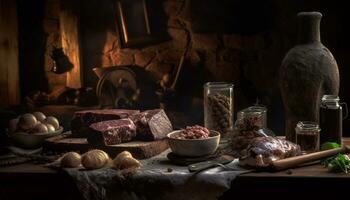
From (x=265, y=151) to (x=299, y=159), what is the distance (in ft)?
0.37

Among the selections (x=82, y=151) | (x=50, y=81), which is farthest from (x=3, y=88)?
(x=82, y=151)

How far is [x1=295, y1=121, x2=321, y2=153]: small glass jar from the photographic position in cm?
183

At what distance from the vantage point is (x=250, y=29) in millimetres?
3738

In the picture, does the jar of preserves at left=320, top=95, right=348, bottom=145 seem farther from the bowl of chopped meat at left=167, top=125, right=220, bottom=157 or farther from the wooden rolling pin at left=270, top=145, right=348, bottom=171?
the bowl of chopped meat at left=167, top=125, right=220, bottom=157

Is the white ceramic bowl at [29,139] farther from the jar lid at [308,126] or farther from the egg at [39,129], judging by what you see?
the jar lid at [308,126]

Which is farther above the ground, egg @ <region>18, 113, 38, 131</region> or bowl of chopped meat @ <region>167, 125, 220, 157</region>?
egg @ <region>18, 113, 38, 131</region>

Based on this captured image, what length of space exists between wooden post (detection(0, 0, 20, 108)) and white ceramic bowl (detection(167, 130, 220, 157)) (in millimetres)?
2488

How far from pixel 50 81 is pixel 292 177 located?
2.80m

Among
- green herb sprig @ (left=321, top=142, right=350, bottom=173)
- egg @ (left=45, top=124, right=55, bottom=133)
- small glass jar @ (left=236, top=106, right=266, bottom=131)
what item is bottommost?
green herb sprig @ (left=321, top=142, right=350, bottom=173)

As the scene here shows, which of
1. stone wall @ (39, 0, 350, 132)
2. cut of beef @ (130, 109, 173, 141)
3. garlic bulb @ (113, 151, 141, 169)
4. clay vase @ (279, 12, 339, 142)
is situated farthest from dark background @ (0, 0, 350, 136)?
garlic bulb @ (113, 151, 141, 169)

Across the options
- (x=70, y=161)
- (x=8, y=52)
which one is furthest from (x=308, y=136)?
(x=8, y=52)

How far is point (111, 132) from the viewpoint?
190cm

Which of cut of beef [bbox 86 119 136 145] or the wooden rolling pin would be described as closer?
the wooden rolling pin

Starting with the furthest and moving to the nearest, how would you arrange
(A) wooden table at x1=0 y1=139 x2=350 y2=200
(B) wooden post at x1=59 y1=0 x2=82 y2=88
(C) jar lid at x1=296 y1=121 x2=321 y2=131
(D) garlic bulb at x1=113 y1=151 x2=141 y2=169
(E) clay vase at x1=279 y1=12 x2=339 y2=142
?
1. (B) wooden post at x1=59 y1=0 x2=82 y2=88
2. (E) clay vase at x1=279 y1=12 x2=339 y2=142
3. (C) jar lid at x1=296 y1=121 x2=321 y2=131
4. (D) garlic bulb at x1=113 y1=151 x2=141 y2=169
5. (A) wooden table at x1=0 y1=139 x2=350 y2=200
